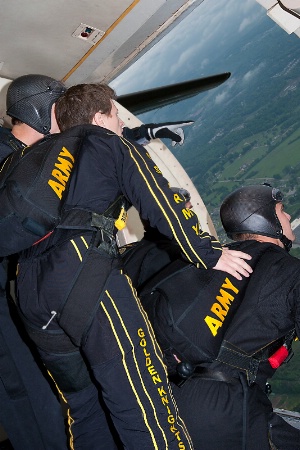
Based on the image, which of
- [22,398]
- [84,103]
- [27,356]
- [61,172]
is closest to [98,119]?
[84,103]

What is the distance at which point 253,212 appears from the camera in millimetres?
2258

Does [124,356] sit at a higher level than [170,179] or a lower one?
higher

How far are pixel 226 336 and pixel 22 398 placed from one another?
49.8 inches

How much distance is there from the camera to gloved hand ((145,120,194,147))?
255 cm

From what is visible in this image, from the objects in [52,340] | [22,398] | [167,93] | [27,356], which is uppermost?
[167,93]

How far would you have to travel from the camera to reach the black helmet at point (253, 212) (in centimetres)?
224

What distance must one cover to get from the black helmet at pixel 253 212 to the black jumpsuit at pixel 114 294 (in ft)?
1.69

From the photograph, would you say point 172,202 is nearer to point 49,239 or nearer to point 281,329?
point 49,239

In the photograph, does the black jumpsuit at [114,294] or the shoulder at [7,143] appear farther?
the shoulder at [7,143]

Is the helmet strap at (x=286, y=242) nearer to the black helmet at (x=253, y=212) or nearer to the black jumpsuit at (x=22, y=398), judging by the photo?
the black helmet at (x=253, y=212)

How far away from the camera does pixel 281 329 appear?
5.90ft

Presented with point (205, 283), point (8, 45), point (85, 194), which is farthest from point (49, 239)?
point (8, 45)

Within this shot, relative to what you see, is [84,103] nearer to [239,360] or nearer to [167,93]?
[239,360]

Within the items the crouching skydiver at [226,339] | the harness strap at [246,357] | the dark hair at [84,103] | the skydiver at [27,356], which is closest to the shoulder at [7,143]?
the skydiver at [27,356]
